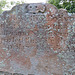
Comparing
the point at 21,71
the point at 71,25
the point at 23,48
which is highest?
the point at 71,25

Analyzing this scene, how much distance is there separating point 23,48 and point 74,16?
97 centimetres

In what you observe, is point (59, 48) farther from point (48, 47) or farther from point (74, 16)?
point (74, 16)

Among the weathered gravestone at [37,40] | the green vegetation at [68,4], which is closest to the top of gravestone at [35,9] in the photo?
the weathered gravestone at [37,40]

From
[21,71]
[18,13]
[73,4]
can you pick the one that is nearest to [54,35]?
[18,13]

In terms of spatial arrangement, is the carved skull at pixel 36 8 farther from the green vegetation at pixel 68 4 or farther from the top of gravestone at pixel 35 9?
the green vegetation at pixel 68 4

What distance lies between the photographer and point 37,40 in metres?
1.75

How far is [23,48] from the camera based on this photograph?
1826 millimetres

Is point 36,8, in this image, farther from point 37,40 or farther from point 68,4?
point 68,4

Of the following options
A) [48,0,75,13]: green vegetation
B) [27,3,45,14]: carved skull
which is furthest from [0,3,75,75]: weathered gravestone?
[48,0,75,13]: green vegetation

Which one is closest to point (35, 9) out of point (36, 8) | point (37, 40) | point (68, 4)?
point (36, 8)

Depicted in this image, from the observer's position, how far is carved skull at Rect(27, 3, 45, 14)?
5.42 ft

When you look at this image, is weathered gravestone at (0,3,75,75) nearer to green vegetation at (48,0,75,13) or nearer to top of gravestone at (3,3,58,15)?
top of gravestone at (3,3,58,15)

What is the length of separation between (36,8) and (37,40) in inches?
20.3

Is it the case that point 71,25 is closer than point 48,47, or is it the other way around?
point 71,25
